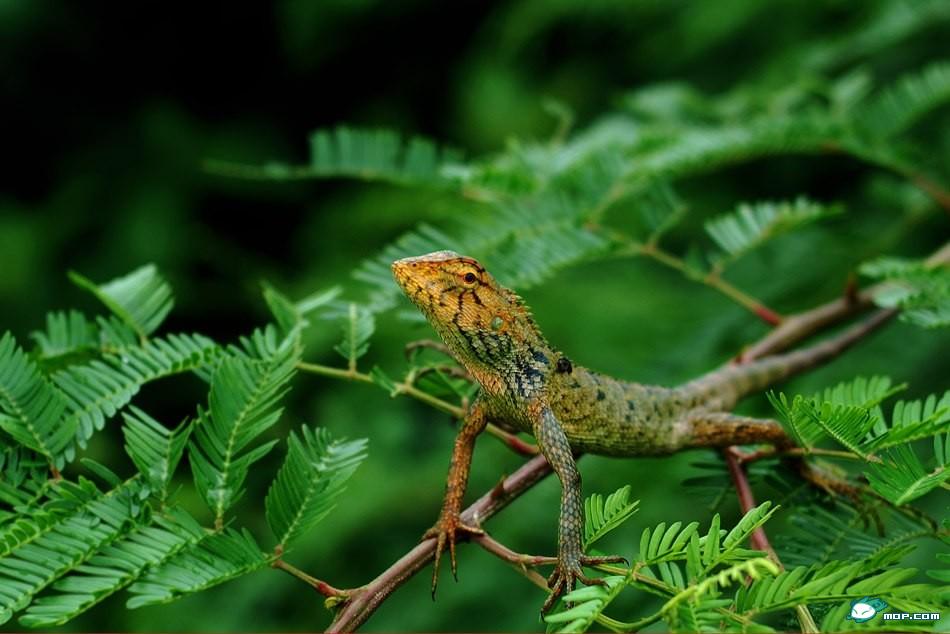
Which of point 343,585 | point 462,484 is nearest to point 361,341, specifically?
point 462,484

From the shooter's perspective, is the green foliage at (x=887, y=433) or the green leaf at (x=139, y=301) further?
the green leaf at (x=139, y=301)

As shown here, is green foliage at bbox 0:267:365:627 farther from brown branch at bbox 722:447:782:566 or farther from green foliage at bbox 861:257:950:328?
green foliage at bbox 861:257:950:328

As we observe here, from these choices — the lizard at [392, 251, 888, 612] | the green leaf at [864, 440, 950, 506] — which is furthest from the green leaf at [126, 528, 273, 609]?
the green leaf at [864, 440, 950, 506]

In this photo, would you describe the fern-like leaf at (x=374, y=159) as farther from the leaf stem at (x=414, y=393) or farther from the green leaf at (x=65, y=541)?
the green leaf at (x=65, y=541)

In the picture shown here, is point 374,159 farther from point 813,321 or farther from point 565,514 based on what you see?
point 565,514

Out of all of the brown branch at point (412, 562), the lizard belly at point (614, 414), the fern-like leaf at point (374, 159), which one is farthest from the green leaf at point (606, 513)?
the fern-like leaf at point (374, 159)

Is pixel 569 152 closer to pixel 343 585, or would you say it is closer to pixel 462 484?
pixel 462 484
